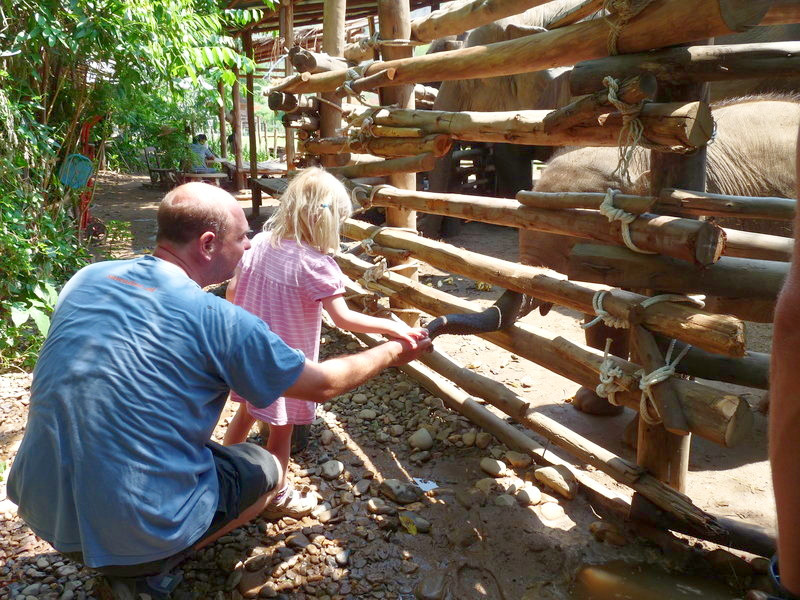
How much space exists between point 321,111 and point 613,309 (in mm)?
4381

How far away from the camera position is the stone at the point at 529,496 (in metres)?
3.32

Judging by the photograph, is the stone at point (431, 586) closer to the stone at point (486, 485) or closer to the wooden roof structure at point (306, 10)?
the stone at point (486, 485)

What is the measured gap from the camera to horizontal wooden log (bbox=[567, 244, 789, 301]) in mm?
2635

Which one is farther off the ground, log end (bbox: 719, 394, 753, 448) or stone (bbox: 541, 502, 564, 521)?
log end (bbox: 719, 394, 753, 448)

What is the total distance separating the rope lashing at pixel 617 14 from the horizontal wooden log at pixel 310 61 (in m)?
3.42

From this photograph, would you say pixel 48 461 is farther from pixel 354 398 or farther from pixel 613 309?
pixel 354 398

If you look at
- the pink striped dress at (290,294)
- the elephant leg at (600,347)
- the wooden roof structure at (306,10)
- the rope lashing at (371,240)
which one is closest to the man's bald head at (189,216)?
the pink striped dress at (290,294)

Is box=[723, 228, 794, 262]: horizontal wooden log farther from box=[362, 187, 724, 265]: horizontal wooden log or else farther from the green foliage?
the green foliage

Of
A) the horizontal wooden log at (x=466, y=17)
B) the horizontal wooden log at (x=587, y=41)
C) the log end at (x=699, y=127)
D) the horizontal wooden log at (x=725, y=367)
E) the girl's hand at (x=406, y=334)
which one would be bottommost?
the horizontal wooden log at (x=725, y=367)

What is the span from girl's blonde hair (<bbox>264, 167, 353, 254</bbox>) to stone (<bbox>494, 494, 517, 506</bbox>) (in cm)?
154

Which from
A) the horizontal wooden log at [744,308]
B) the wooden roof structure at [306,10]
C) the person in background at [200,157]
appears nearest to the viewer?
the horizontal wooden log at [744,308]

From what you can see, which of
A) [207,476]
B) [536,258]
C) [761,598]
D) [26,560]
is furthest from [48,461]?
[536,258]

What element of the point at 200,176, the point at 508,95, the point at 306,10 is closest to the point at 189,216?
the point at 508,95

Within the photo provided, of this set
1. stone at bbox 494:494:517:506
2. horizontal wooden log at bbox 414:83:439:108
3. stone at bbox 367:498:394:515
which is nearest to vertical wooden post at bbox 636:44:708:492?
stone at bbox 494:494:517:506
